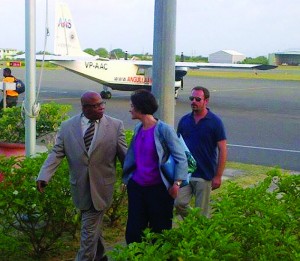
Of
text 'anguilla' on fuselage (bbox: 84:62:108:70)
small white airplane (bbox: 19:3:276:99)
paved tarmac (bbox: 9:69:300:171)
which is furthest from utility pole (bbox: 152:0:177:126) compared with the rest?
text 'anguilla' on fuselage (bbox: 84:62:108:70)

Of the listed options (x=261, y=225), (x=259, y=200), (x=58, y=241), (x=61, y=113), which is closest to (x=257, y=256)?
(x=261, y=225)

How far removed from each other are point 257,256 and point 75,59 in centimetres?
2841

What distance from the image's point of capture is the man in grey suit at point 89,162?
5219mm

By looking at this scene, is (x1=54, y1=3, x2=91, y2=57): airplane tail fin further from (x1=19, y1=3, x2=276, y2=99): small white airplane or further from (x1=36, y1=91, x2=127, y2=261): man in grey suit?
(x1=36, y1=91, x2=127, y2=261): man in grey suit

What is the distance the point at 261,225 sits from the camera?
362 centimetres

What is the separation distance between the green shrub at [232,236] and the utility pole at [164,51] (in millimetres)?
2255

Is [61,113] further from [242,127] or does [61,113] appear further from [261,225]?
[242,127]

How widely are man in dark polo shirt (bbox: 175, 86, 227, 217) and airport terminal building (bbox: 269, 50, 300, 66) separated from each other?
13220 centimetres

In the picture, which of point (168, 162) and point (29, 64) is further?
point (29, 64)

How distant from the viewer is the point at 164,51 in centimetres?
624

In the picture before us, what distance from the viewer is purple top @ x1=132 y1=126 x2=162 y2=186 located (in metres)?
5.02

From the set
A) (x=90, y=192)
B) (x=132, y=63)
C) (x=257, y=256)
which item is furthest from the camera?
(x=132, y=63)

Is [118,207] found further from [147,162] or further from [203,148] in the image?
[147,162]

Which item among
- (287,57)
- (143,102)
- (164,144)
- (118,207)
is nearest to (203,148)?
(164,144)
